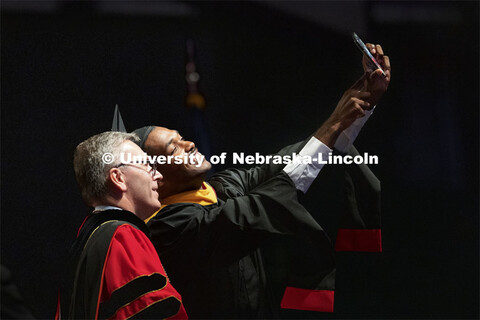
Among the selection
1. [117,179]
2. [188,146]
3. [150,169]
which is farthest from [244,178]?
[117,179]

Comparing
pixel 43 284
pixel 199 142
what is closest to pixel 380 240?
pixel 199 142

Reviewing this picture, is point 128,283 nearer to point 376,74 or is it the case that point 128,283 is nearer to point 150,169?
point 150,169

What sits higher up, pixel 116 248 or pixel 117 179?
pixel 117 179

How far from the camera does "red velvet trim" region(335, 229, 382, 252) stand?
3316mm

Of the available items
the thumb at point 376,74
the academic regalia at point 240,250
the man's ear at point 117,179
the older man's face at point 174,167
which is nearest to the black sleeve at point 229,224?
the academic regalia at point 240,250

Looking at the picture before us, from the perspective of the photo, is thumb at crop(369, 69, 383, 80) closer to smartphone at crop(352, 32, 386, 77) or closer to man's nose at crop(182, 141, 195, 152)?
smartphone at crop(352, 32, 386, 77)

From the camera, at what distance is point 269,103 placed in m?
3.40

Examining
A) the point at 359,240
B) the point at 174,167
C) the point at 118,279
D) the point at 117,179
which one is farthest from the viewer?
the point at 359,240

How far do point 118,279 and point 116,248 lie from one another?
0.39ft

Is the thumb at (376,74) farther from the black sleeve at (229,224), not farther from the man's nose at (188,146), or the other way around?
the man's nose at (188,146)

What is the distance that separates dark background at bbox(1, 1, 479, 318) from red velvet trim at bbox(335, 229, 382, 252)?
0.06m

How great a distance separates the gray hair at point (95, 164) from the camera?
2.70 meters

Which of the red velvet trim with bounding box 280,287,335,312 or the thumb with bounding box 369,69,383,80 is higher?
the thumb with bounding box 369,69,383,80

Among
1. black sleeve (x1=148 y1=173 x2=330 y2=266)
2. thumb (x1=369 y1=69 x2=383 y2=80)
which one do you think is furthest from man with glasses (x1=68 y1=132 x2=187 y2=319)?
thumb (x1=369 y1=69 x2=383 y2=80)
